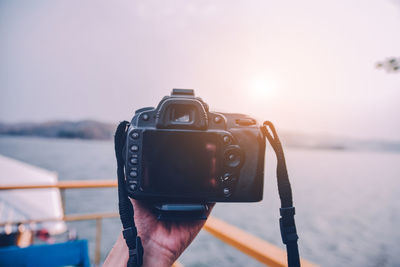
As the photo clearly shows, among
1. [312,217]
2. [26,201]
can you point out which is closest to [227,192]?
[26,201]

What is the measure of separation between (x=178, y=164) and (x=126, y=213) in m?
0.14

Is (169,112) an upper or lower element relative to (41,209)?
upper

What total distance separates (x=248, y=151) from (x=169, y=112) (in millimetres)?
194

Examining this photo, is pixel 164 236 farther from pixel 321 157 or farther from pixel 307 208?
pixel 321 157

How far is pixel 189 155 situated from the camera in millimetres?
527

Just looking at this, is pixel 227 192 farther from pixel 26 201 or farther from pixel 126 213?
pixel 26 201

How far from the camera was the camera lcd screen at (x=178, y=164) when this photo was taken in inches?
20.8

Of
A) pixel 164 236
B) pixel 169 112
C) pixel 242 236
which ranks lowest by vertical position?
pixel 242 236

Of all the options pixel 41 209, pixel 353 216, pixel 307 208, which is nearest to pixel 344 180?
pixel 353 216

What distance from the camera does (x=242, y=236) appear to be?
761 mm

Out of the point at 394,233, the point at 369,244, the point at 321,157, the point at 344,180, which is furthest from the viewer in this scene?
the point at 321,157

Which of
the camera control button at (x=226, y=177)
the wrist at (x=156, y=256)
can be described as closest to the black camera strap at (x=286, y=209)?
the camera control button at (x=226, y=177)

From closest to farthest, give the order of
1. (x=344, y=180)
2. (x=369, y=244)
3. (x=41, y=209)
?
(x=41, y=209) < (x=369, y=244) < (x=344, y=180)

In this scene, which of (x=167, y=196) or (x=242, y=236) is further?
(x=242, y=236)
